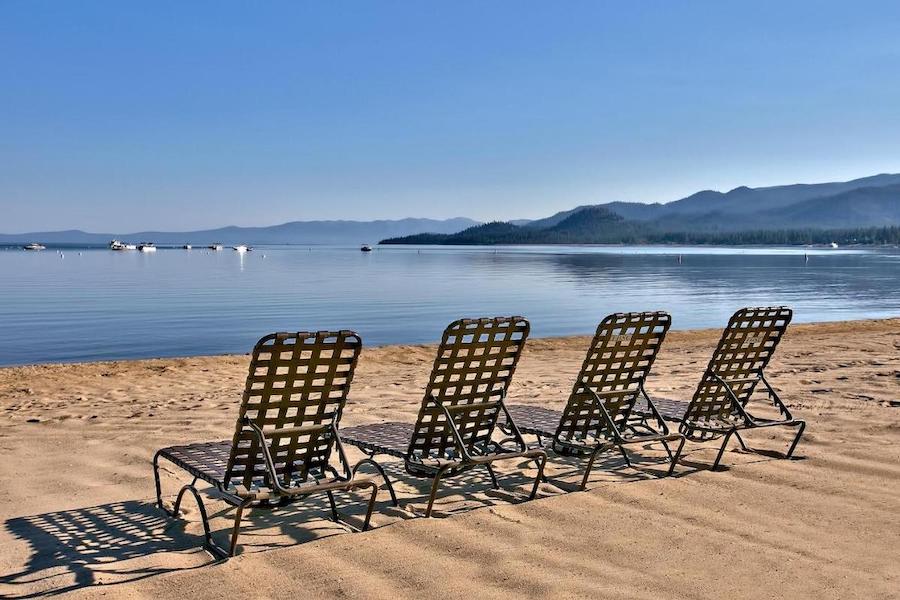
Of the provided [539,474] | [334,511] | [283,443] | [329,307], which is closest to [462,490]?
[539,474]

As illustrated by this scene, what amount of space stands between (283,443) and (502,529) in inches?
58.3

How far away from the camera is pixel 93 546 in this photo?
16.2 ft

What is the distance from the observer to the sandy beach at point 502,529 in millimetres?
4332

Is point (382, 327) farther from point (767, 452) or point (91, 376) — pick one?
point (767, 452)

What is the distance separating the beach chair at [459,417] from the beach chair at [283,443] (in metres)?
0.41

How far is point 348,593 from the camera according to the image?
165 inches

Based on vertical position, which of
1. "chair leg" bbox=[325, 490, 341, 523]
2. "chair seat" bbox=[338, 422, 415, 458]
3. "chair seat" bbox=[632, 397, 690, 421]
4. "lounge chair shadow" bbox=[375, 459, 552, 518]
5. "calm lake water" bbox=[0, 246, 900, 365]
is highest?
"chair seat" bbox=[338, 422, 415, 458]

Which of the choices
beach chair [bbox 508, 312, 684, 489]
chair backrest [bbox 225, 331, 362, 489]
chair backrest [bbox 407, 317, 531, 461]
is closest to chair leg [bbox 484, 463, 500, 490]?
chair backrest [bbox 407, 317, 531, 461]

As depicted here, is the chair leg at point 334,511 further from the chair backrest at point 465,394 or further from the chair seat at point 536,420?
the chair seat at point 536,420

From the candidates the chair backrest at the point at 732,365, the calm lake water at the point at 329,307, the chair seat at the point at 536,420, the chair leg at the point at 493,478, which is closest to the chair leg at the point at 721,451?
the chair backrest at the point at 732,365

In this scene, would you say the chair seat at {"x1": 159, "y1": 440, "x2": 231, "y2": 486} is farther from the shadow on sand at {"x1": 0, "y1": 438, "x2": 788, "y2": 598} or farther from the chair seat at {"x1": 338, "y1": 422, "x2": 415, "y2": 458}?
the chair seat at {"x1": 338, "y1": 422, "x2": 415, "y2": 458}

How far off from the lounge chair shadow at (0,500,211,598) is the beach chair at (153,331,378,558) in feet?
1.21

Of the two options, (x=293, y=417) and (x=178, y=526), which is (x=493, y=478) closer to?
(x=293, y=417)

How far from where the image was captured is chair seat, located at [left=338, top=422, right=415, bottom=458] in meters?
5.74
